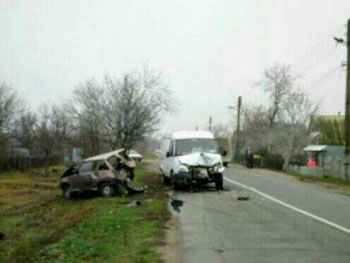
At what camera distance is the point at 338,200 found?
→ 66.5 ft

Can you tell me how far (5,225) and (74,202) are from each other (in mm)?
5637

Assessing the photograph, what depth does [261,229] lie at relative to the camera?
12875mm

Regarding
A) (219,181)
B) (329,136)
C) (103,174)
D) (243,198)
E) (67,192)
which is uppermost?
(329,136)

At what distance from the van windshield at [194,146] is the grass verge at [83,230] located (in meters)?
1.95

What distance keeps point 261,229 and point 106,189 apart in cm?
1210

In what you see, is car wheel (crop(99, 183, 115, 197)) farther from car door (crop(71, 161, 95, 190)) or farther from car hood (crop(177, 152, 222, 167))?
car hood (crop(177, 152, 222, 167))

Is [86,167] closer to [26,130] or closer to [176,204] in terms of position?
[176,204]

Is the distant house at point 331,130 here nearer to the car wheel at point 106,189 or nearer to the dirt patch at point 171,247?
the car wheel at point 106,189

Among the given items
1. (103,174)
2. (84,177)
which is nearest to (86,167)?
(84,177)

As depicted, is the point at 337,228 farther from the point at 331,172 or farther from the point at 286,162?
the point at 286,162

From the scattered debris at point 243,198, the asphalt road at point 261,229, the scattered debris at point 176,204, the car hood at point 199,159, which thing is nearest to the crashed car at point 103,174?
the car hood at point 199,159

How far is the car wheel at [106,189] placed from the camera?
78.7 feet

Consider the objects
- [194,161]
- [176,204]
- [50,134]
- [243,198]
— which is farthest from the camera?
[50,134]

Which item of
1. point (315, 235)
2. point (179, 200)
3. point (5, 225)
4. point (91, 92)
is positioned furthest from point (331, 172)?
point (315, 235)
